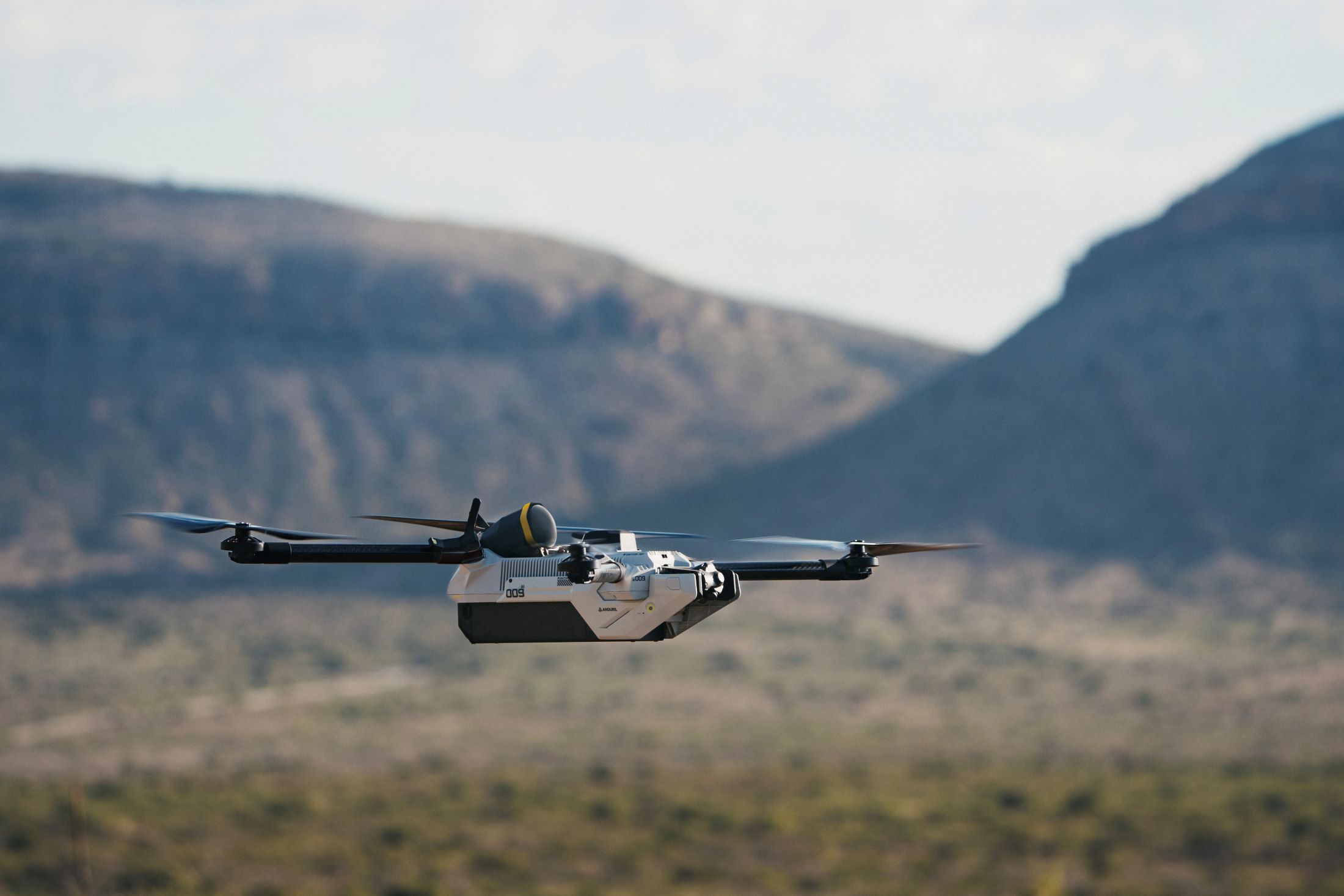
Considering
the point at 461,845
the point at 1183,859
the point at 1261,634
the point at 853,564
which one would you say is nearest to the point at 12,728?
the point at 461,845

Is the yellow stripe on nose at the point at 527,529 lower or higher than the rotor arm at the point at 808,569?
higher

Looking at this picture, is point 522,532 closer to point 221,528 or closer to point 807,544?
point 807,544

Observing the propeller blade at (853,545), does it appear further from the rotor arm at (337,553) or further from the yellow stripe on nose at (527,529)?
the rotor arm at (337,553)

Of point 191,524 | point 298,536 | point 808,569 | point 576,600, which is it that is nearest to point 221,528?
point 191,524

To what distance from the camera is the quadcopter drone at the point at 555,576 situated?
16703 millimetres

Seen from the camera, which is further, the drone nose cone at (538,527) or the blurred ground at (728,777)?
the blurred ground at (728,777)

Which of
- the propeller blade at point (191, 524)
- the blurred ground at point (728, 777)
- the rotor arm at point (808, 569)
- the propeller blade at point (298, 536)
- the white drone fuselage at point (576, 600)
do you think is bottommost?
the blurred ground at point (728, 777)

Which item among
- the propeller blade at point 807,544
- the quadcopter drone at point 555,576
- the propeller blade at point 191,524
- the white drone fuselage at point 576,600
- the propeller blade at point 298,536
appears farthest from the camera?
the white drone fuselage at point 576,600

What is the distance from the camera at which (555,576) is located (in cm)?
1717

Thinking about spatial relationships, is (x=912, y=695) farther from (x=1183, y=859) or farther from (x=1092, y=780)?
(x=1183, y=859)

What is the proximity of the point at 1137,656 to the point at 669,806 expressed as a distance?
8284 centimetres

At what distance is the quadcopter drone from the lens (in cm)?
1670

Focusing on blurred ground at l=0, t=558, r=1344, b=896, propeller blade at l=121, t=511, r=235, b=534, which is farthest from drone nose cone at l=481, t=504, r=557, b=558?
blurred ground at l=0, t=558, r=1344, b=896

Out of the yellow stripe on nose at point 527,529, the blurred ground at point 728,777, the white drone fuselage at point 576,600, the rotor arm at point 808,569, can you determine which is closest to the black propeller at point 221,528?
the white drone fuselage at point 576,600
